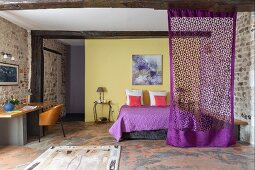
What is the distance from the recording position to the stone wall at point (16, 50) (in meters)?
5.05

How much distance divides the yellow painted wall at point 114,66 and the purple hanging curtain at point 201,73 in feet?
9.76

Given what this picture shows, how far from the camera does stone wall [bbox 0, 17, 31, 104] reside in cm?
505

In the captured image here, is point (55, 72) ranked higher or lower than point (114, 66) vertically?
lower

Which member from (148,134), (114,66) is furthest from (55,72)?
(148,134)

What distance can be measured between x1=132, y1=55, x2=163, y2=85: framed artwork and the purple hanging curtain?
293cm

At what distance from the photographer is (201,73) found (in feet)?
12.8

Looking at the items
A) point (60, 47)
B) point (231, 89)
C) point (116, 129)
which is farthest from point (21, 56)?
point (231, 89)

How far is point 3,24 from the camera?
16.6 ft

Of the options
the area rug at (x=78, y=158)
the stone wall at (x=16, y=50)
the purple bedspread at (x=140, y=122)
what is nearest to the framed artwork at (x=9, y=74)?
the stone wall at (x=16, y=50)

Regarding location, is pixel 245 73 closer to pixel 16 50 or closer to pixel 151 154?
pixel 151 154

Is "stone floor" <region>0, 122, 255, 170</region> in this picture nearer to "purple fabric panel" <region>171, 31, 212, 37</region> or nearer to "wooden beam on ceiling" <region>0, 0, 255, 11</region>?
"purple fabric panel" <region>171, 31, 212, 37</region>

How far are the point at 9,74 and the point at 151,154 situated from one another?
3428 millimetres

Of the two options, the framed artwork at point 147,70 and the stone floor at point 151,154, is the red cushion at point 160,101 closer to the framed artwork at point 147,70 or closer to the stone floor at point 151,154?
the framed artwork at point 147,70

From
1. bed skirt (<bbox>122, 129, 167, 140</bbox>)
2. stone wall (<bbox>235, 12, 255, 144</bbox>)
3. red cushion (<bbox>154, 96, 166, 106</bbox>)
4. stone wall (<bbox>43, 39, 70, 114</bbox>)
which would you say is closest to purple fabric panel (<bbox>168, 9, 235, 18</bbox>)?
stone wall (<bbox>235, 12, 255, 144</bbox>)
